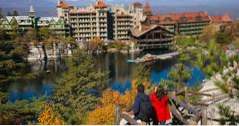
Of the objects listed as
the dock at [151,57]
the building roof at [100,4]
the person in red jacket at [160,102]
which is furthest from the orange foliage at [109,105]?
the person in red jacket at [160,102]

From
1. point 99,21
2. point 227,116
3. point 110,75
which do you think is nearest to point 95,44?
point 99,21

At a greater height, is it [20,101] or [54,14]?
→ [54,14]

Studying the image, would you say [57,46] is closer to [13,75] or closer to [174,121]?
[13,75]

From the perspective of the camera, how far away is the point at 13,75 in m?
4.14

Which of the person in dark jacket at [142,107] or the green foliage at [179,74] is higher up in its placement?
the person in dark jacket at [142,107]

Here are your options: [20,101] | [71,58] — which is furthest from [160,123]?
[20,101]

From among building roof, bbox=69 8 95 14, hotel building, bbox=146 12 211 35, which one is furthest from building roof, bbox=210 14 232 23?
building roof, bbox=69 8 95 14

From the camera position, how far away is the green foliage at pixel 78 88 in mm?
4141

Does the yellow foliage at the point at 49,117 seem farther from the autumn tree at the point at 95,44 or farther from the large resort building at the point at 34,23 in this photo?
the large resort building at the point at 34,23

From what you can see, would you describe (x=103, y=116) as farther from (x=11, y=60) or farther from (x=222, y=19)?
(x=222, y=19)

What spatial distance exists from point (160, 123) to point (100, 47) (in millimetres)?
1081

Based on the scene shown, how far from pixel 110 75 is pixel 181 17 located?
0.72m

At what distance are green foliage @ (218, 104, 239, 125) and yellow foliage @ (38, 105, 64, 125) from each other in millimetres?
1802

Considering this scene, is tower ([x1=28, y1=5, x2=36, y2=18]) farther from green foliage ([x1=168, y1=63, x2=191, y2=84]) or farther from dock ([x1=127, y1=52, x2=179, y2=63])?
green foliage ([x1=168, y1=63, x2=191, y2=84])
